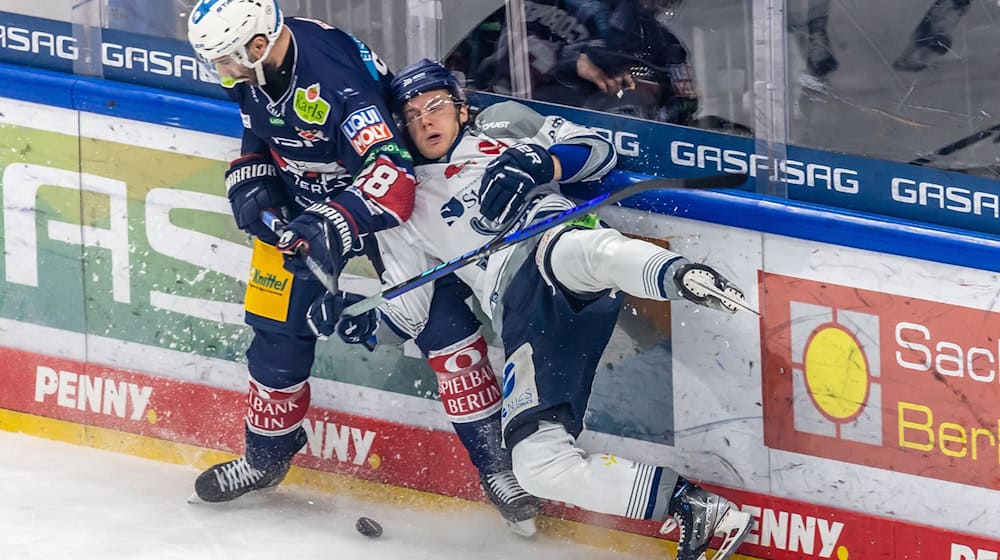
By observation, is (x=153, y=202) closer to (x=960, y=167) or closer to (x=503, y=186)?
(x=503, y=186)

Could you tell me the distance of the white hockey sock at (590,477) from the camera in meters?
3.71

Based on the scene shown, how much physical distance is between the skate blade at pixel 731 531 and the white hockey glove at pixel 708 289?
2.10 ft

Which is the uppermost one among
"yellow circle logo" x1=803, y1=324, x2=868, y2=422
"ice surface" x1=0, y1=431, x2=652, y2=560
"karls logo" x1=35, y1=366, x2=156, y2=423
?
"yellow circle logo" x1=803, y1=324, x2=868, y2=422

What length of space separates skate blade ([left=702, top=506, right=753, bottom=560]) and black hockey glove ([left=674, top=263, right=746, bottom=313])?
2.10 feet

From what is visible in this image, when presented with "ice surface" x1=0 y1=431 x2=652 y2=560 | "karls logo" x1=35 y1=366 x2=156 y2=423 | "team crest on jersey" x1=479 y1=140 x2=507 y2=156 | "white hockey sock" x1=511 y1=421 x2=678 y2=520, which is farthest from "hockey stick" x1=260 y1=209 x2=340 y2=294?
"karls logo" x1=35 y1=366 x2=156 y2=423

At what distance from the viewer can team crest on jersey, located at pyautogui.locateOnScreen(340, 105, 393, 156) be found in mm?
3844

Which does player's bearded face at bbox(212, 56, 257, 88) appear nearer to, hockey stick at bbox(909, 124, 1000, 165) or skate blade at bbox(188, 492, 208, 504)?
skate blade at bbox(188, 492, 208, 504)

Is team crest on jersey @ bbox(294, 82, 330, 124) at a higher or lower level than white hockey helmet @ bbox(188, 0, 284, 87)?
lower

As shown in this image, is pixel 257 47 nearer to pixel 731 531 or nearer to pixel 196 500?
pixel 196 500

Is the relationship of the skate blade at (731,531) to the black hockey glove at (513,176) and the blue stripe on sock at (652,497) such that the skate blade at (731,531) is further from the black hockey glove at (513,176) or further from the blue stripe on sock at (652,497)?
the black hockey glove at (513,176)

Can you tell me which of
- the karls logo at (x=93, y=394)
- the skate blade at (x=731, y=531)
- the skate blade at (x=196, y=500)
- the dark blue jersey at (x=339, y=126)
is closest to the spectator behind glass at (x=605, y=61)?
the dark blue jersey at (x=339, y=126)

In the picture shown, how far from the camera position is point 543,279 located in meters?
3.79

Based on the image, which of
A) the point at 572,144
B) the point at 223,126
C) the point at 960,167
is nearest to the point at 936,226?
the point at 960,167

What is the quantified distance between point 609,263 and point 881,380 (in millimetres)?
715
